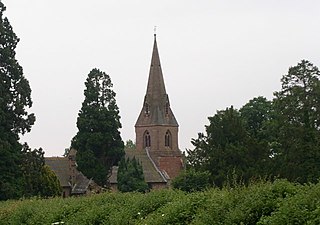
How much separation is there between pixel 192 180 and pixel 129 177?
53.6 ft

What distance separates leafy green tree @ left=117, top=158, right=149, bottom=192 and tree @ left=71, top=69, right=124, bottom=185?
3992 millimetres

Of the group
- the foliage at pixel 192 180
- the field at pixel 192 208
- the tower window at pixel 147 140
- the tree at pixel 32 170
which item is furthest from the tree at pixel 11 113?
the tower window at pixel 147 140

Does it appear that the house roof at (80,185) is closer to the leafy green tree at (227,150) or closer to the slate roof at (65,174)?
the slate roof at (65,174)

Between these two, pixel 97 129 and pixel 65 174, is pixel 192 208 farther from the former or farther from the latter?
pixel 65 174

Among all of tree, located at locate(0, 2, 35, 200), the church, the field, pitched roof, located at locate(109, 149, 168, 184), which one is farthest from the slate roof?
the field

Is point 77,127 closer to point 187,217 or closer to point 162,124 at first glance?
point 162,124

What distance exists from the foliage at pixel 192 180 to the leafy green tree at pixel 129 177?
12399 millimetres

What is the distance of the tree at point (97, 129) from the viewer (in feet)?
186

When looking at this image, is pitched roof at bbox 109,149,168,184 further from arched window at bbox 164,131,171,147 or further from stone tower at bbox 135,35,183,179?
arched window at bbox 164,131,171,147

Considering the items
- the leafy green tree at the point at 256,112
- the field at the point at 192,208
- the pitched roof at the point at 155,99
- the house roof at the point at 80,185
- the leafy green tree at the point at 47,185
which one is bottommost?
the field at the point at 192,208

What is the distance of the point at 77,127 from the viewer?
5778cm

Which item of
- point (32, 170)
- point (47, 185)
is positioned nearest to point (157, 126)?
point (47, 185)

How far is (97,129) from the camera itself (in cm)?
5716

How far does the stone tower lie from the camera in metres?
90.7
